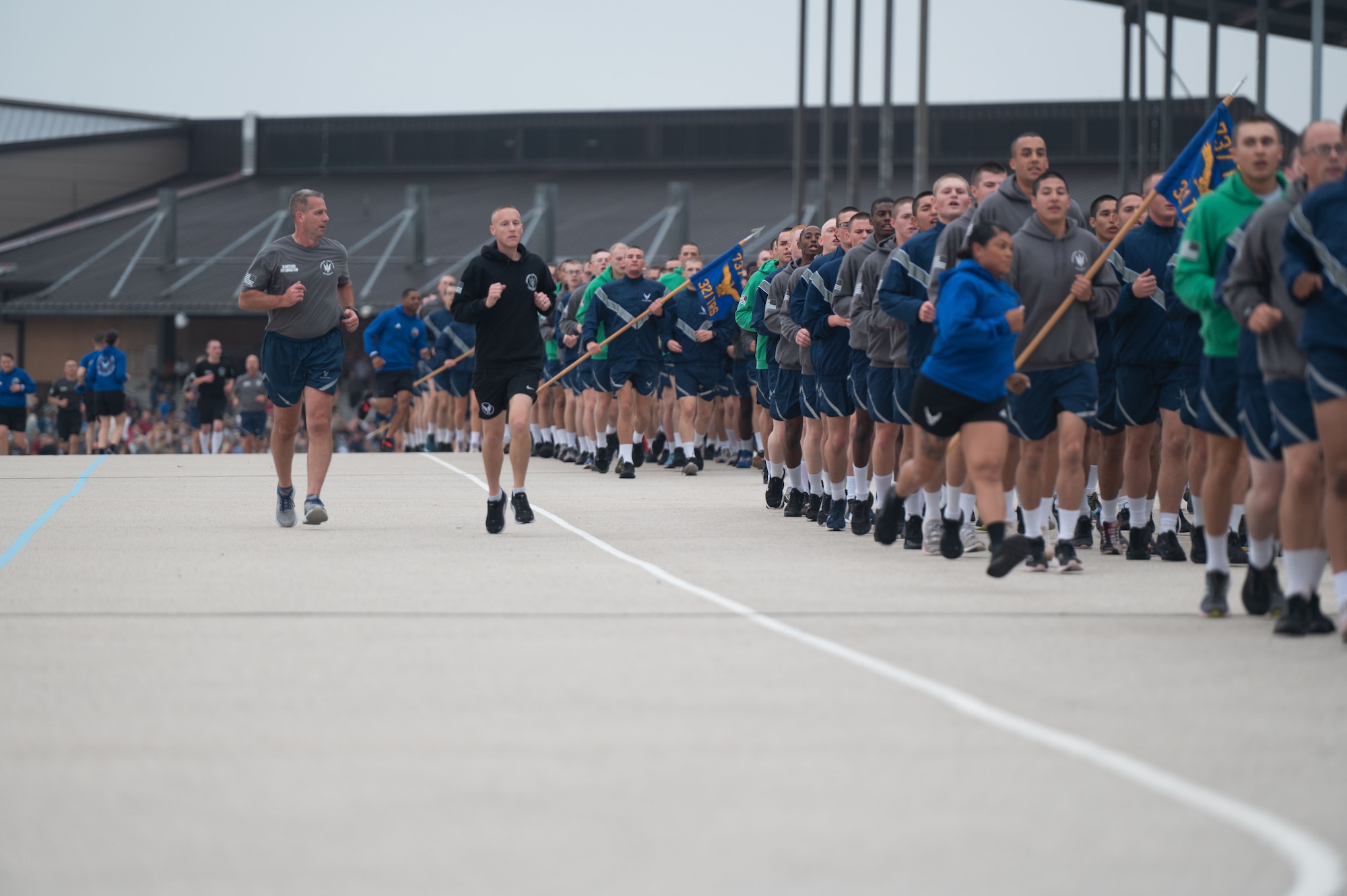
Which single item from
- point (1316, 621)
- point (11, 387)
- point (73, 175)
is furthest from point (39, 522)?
point (73, 175)

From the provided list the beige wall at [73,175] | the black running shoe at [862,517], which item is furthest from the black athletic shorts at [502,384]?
the beige wall at [73,175]

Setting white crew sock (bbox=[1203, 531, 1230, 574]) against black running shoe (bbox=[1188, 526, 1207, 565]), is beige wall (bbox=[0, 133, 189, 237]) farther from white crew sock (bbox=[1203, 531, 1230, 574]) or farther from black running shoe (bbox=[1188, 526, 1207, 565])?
white crew sock (bbox=[1203, 531, 1230, 574])

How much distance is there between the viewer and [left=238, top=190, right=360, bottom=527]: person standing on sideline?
479 inches

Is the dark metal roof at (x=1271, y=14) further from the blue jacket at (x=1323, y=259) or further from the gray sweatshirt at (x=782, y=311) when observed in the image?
the blue jacket at (x=1323, y=259)

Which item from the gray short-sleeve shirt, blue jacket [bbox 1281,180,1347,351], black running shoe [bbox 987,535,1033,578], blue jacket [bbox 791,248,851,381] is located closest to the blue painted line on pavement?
the gray short-sleeve shirt

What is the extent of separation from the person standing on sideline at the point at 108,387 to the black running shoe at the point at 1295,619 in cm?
2514

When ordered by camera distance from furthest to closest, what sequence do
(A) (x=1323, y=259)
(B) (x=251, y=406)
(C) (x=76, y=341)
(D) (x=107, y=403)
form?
(C) (x=76, y=341) < (B) (x=251, y=406) < (D) (x=107, y=403) < (A) (x=1323, y=259)

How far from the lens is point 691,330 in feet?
67.3

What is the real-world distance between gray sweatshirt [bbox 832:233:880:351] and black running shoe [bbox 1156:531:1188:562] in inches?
95.5

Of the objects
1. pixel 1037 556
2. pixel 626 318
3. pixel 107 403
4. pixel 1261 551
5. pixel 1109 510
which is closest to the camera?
pixel 1261 551

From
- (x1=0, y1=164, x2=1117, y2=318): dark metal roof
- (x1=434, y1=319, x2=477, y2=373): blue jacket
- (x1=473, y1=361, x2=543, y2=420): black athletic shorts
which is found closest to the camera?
(x1=473, y1=361, x2=543, y2=420): black athletic shorts

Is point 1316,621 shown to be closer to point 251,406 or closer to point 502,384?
point 502,384

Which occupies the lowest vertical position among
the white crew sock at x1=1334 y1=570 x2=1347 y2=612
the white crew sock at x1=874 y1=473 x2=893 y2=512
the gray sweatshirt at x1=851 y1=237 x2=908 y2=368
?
the white crew sock at x1=1334 y1=570 x2=1347 y2=612

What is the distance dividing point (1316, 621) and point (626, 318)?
Result: 1299 centimetres
